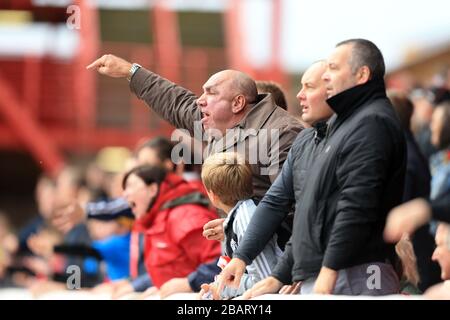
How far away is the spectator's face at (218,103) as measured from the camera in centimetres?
514

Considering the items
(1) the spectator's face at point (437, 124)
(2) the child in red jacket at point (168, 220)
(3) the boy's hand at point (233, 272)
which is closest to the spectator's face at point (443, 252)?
(3) the boy's hand at point (233, 272)

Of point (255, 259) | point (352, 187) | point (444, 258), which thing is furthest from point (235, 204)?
point (444, 258)

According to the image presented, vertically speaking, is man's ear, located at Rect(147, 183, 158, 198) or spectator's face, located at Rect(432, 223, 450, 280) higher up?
man's ear, located at Rect(147, 183, 158, 198)

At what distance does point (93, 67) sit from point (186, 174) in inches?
73.6

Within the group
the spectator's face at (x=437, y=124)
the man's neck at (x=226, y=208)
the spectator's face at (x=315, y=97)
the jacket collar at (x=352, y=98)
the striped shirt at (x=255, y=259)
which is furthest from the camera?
the spectator's face at (x=437, y=124)

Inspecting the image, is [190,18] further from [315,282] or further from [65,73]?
[315,282]

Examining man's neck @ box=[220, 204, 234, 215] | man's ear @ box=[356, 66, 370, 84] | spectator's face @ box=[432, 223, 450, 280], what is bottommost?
spectator's face @ box=[432, 223, 450, 280]

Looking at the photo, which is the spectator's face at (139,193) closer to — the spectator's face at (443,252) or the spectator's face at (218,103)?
the spectator's face at (218,103)

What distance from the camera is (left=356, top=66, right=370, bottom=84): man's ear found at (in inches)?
174

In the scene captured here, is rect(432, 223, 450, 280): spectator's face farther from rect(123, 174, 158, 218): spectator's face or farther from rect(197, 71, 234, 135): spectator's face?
rect(123, 174, 158, 218): spectator's face

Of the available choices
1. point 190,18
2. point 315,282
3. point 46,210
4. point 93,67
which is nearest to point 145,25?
point 190,18

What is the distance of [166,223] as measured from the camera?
6.40 meters

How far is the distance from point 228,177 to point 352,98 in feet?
2.57

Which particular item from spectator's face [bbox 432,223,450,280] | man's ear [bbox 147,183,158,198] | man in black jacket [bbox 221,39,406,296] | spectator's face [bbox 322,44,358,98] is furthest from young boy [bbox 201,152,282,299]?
man's ear [bbox 147,183,158,198]
